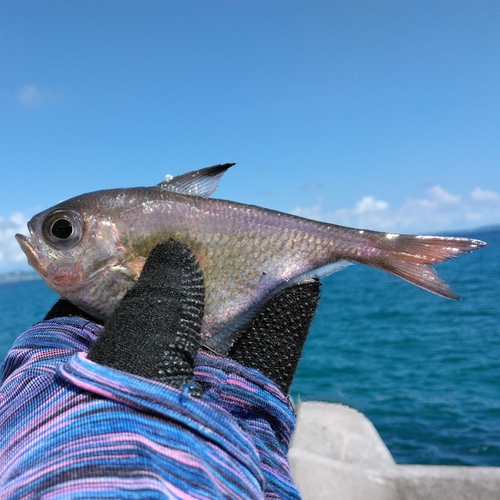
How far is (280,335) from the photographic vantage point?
3.16 metres

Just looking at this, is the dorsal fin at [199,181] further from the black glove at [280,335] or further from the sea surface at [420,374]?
the sea surface at [420,374]

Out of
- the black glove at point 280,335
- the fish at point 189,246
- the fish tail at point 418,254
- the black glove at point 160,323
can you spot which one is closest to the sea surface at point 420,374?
the fish tail at point 418,254

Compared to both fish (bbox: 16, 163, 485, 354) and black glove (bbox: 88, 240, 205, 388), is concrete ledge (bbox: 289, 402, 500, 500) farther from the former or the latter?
black glove (bbox: 88, 240, 205, 388)

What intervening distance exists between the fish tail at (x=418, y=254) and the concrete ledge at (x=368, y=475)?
14.2 feet

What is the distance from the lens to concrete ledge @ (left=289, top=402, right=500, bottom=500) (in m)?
6.05

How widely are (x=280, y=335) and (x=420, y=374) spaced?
74.9ft

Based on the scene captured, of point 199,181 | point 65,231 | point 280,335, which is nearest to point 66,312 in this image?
point 65,231

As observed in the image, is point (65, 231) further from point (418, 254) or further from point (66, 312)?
point (418, 254)

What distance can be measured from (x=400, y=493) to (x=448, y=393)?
14965mm

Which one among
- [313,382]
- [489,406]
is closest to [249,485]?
[489,406]

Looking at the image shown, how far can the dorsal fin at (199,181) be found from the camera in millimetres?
3186

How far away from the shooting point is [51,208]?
2932 mm

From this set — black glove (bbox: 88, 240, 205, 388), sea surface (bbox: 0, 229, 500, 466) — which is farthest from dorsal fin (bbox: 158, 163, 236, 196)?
sea surface (bbox: 0, 229, 500, 466)

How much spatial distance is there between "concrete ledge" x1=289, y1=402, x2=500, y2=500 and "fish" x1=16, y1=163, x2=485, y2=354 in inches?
172
